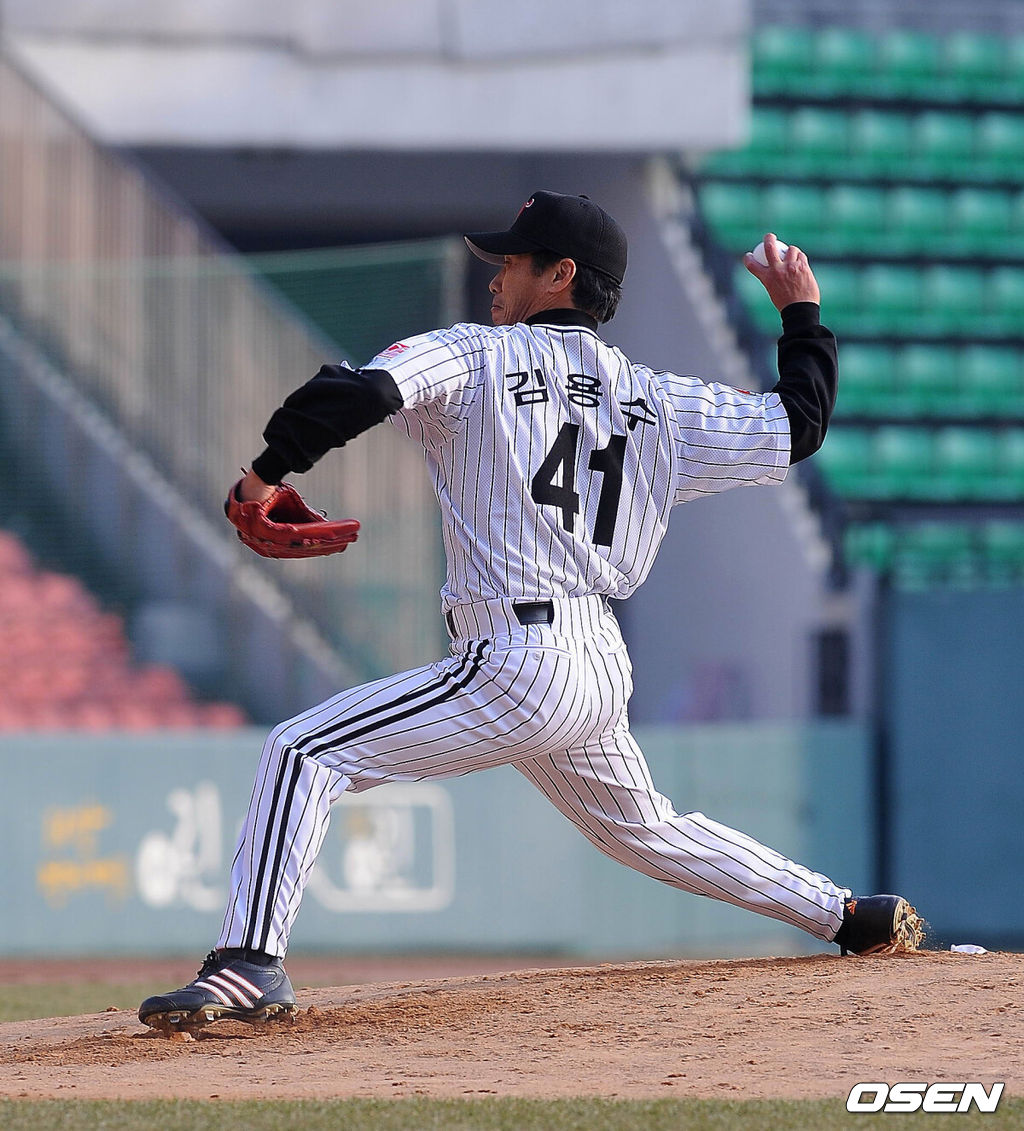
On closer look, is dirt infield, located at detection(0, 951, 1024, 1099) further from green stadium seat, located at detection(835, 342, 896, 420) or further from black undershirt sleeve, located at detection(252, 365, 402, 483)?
green stadium seat, located at detection(835, 342, 896, 420)

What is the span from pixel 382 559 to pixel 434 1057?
6080mm

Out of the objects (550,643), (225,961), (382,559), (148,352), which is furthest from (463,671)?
(148,352)

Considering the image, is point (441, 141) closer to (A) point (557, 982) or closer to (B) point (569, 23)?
(B) point (569, 23)

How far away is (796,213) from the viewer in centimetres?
1281

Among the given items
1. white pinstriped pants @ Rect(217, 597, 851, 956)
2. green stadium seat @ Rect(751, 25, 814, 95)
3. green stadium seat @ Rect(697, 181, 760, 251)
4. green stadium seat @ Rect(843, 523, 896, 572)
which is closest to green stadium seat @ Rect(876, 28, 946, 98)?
green stadium seat @ Rect(751, 25, 814, 95)

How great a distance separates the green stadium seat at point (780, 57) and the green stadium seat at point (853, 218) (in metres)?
1.16

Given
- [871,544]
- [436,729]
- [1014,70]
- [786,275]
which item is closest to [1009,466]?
[871,544]

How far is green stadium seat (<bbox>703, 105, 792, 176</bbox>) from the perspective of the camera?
43.5 ft

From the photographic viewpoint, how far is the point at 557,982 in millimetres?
Answer: 3865

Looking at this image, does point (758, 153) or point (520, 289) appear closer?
point (520, 289)

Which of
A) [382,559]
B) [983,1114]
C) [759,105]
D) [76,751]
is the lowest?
[983,1114]

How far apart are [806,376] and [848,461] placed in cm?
800

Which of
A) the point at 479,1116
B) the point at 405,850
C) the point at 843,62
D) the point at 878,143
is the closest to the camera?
the point at 479,1116

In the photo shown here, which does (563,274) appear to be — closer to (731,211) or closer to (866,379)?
(866,379)
